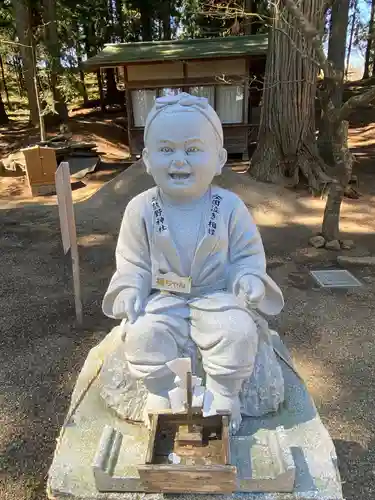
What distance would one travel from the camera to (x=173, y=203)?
2566 mm

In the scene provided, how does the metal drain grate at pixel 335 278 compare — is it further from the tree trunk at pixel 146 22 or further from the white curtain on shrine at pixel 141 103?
the tree trunk at pixel 146 22

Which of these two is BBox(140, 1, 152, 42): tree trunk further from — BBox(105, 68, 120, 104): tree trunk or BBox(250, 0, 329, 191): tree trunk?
BBox(250, 0, 329, 191): tree trunk

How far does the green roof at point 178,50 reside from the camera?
11.0 m

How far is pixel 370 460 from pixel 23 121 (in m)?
17.6

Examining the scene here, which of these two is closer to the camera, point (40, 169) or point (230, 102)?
point (40, 169)

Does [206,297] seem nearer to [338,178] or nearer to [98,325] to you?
[98,325]

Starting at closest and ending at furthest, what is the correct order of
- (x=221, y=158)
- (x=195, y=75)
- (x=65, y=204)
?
(x=221, y=158) < (x=65, y=204) < (x=195, y=75)

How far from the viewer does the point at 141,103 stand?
12039mm

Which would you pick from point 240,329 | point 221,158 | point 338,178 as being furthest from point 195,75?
point 240,329

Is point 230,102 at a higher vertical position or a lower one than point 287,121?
higher

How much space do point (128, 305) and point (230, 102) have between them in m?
10.5

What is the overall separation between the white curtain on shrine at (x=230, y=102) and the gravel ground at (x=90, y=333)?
5.00 m

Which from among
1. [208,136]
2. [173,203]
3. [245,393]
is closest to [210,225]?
[173,203]

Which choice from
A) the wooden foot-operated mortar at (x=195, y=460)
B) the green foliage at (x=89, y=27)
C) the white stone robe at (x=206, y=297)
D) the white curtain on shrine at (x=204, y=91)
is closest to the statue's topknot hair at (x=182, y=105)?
the white stone robe at (x=206, y=297)
